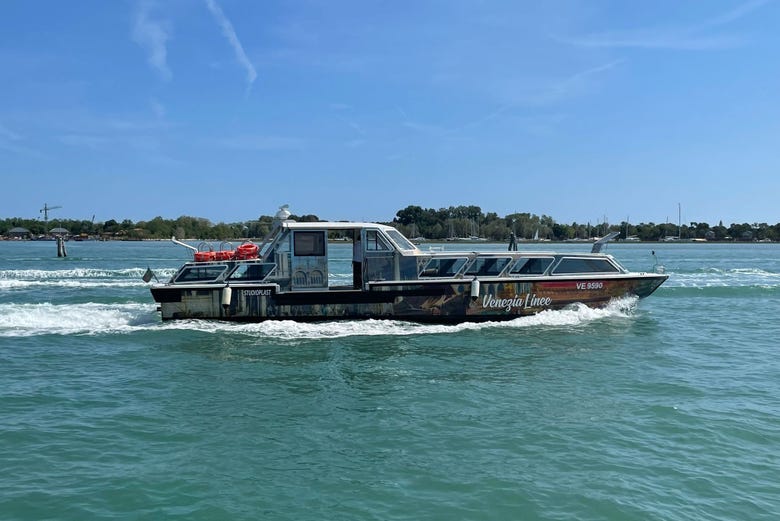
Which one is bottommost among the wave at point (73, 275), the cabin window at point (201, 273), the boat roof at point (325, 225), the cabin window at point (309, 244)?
the wave at point (73, 275)

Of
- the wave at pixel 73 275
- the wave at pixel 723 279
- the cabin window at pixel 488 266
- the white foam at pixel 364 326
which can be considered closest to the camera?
the white foam at pixel 364 326

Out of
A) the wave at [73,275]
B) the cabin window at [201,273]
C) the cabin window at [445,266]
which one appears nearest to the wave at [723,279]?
the cabin window at [445,266]

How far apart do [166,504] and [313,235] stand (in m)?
11.4

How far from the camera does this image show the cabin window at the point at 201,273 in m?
17.3

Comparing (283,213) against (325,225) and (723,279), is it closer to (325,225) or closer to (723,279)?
(325,225)

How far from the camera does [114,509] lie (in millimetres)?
6348

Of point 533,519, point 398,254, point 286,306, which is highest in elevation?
point 398,254

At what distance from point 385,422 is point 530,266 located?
1017 cm

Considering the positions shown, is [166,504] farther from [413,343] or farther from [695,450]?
[413,343]

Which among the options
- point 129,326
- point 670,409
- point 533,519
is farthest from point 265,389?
point 129,326

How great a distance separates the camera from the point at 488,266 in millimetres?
18031

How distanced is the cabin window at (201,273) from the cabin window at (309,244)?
86.5 inches

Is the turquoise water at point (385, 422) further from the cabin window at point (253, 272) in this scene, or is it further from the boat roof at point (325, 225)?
the boat roof at point (325, 225)

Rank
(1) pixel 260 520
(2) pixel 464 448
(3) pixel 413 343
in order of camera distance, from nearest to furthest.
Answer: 1. (1) pixel 260 520
2. (2) pixel 464 448
3. (3) pixel 413 343
